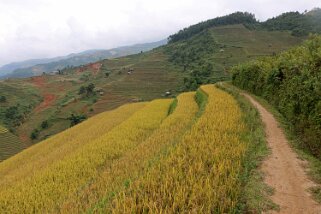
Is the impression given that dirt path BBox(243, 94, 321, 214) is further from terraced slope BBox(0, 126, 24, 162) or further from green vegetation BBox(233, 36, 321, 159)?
terraced slope BBox(0, 126, 24, 162)

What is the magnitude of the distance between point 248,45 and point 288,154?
266 ft

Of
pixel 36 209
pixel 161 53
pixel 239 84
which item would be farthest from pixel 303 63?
pixel 161 53

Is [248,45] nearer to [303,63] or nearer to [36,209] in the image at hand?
[303,63]

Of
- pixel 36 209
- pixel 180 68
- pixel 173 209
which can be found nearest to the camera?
pixel 173 209

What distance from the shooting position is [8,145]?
44969 millimetres

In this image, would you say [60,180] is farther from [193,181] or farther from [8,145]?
[8,145]

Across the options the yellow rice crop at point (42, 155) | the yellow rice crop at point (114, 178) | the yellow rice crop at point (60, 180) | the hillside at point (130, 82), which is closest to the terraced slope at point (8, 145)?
the hillside at point (130, 82)

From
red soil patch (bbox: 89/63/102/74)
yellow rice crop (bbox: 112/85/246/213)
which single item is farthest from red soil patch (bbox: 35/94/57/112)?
yellow rice crop (bbox: 112/85/246/213)

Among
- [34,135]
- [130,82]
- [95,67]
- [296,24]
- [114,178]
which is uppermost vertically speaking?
[296,24]

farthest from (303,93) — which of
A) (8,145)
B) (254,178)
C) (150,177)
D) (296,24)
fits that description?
(296,24)

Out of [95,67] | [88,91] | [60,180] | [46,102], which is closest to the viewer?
[60,180]

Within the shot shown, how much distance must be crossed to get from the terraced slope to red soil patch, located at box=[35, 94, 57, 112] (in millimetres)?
22305

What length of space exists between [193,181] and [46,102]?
253ft

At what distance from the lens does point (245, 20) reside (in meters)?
123
